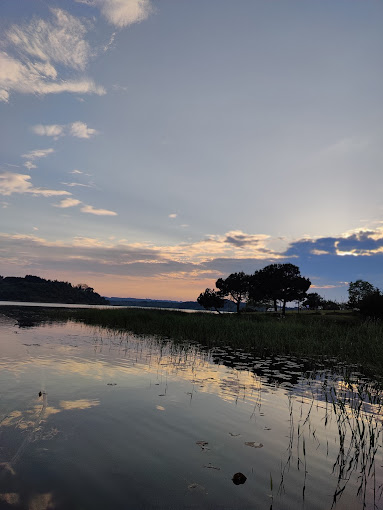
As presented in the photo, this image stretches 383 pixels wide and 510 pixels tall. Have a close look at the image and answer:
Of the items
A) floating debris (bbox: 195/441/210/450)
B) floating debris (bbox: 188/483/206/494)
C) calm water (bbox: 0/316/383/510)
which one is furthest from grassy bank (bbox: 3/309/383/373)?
floating debris (bbox: 188/483/206/494)

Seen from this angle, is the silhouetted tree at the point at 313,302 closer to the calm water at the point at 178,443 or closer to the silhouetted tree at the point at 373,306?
the silhouetted tree at the point at 373,306

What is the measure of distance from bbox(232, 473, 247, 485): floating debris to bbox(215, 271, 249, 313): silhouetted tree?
100 metres

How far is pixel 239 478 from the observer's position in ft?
17.2

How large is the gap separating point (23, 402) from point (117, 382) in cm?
365

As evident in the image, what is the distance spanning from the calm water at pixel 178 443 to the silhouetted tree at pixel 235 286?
91836mm

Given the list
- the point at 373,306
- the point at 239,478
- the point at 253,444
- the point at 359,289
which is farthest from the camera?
the point at 359,289

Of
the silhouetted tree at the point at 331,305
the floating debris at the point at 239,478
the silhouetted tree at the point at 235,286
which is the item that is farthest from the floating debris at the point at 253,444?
the silhouetted tree at the point at 331,305

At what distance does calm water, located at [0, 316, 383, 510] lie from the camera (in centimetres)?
469

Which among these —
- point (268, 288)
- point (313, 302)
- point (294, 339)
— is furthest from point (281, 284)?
point (294, 339)

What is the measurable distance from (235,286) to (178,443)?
99110 millimetres

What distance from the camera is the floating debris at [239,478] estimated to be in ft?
16.9

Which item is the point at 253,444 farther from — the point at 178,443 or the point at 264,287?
the point at 264,287

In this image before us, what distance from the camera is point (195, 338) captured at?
28.1m

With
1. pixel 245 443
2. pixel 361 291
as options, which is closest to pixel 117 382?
pixel 245 443
